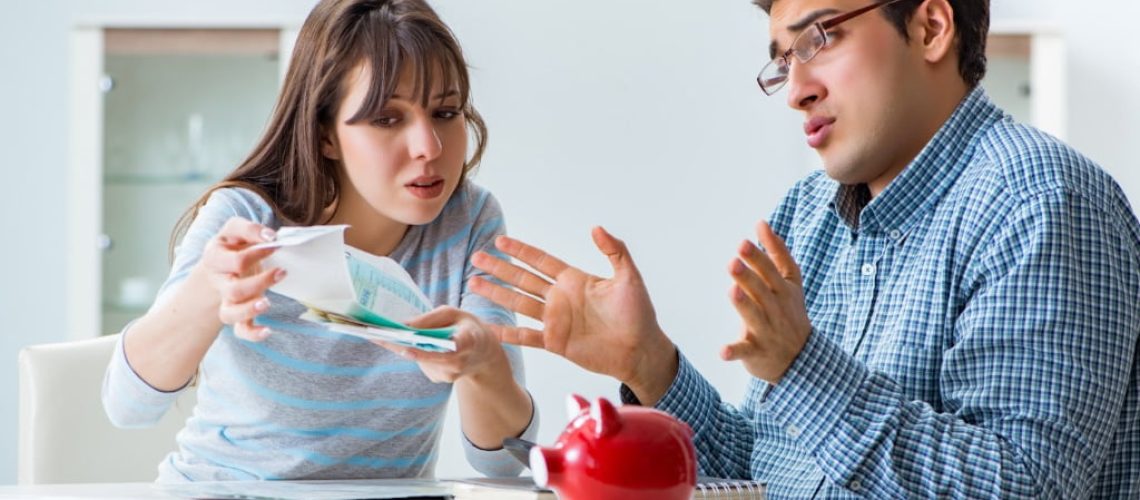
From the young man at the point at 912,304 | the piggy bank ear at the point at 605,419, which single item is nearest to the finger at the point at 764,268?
the young man at the point at 912,304

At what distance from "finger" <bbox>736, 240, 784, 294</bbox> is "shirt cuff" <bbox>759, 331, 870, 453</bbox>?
0.08m

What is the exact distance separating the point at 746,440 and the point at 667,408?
0.19 metres

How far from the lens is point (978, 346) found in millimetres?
1187

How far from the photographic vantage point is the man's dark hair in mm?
1436

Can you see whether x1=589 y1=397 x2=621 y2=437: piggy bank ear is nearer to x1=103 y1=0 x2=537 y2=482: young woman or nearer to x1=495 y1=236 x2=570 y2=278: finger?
x1=495 y1=236 x2=570 y2=278: finger

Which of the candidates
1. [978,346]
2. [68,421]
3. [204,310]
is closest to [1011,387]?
[978,346]

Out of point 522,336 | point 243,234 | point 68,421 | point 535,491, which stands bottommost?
point 68,421

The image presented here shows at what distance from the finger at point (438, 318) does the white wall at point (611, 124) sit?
2431 millimetres

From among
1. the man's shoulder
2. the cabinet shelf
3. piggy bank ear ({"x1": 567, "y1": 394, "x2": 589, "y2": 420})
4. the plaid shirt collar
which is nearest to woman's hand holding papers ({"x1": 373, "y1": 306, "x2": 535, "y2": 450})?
piggy bank ear ({"x1": 567, "y1": 394, "x2": 589, "y2": 420})

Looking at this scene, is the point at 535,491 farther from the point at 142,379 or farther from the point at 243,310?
the point at 142,379

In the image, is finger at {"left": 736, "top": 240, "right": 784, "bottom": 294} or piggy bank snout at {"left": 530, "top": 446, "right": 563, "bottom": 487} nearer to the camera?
piggy bank snout at {"left": 530, "top": 446, "right": 563, "bottom": 487}

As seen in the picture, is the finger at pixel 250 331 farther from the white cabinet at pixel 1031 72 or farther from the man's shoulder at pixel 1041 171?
the white cabinet at pixel 1031 72

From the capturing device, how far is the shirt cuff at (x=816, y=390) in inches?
43.7

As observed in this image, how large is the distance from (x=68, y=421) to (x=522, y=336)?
34.8 inches
